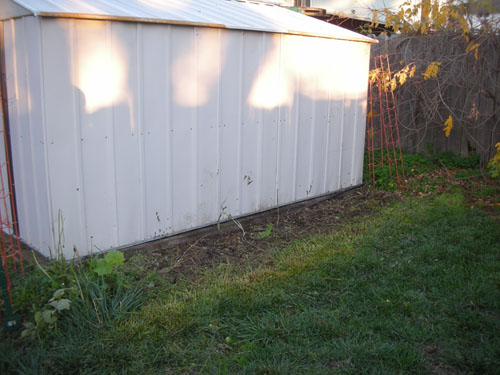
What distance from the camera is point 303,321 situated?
11.3ft

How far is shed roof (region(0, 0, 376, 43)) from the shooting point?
3.82 m

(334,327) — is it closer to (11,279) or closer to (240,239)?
(240,239)

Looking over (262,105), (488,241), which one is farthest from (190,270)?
(488,241)

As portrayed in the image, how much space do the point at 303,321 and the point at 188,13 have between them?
122 inches

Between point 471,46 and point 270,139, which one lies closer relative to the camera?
point 270,139

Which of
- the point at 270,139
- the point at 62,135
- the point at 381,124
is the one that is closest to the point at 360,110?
the point at 381,124

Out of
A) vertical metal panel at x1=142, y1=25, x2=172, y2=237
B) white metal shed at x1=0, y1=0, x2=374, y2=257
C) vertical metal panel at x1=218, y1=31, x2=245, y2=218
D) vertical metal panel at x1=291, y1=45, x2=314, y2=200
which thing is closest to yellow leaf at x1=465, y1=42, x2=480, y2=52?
white metal shed at x1=0, y1=0, x2=374, y2=257

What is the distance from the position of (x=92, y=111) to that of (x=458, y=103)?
20.2 ft

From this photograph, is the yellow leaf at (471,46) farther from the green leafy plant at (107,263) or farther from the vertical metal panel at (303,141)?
the green leafy plant at (107,263)

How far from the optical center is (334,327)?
338 centimetres

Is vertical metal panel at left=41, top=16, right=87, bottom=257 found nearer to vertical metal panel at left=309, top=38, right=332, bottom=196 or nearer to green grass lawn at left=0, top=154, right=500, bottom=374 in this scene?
green grass lawn at left=0, top=154, right=500, bottom=374

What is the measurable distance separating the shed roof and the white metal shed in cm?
2

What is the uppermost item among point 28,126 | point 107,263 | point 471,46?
point 471,46

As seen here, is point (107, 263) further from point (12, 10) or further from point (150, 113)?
point (12, 10)
